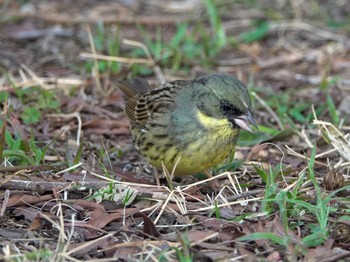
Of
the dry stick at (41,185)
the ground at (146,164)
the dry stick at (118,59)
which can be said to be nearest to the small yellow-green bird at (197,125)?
the ground at (146,164)

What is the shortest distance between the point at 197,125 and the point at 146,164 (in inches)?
35.3

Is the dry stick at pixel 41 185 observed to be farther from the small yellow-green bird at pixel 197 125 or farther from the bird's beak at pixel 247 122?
the bird's beak at pixel 247 122

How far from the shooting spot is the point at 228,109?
5219 millimetres

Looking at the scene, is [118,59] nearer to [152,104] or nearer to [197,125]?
[152,104]

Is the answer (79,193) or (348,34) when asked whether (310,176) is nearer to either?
(79,193)

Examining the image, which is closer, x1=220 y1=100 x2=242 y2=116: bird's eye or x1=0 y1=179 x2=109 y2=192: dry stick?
x1=0 y1=179 x2=109 y2=192: dry stick

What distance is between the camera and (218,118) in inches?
208

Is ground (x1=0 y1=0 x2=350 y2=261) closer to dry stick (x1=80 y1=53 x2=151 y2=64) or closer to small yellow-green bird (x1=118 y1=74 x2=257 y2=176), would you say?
dry stick (x1=80 y1=53 x2=151 y2=64)

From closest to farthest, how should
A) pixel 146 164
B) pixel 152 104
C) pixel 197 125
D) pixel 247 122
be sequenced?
pixel 247 122 < pixel 197 125 < pixel 152 104 < pixel 146 164

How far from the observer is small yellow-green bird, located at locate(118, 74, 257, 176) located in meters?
5.21

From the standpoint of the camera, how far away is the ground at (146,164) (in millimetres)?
4457

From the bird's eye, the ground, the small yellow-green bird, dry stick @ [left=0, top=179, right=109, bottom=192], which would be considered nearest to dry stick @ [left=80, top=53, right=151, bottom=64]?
the ground

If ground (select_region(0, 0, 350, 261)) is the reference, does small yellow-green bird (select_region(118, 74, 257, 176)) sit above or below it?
above

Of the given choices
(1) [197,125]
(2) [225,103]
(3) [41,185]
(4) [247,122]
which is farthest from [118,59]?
(3) [41,185]
